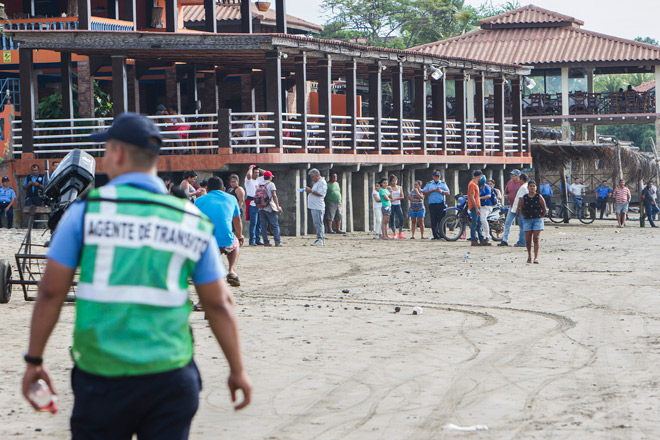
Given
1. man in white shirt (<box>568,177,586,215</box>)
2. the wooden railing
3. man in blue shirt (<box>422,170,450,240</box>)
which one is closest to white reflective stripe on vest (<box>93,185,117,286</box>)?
the wooden railing

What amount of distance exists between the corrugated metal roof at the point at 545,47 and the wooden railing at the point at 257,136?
36.8 ft

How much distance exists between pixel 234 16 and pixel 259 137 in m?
15.2

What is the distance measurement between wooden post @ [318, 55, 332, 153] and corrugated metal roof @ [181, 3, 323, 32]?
34.7ft

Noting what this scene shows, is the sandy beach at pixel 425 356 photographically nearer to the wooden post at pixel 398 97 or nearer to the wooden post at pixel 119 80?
the wooden post at pixel 119 80

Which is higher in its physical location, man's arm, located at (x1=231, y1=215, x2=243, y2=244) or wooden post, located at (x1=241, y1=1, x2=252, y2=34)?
wooden post, located at (x1=241, y1=1, x2=252, y2=34)

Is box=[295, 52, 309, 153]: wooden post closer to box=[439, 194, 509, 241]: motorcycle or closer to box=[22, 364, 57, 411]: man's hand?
box=[439, 194, 509, 241]: motorcycle

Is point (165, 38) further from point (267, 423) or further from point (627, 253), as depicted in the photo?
point (267, 423)

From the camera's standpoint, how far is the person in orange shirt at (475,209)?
20.8 meters

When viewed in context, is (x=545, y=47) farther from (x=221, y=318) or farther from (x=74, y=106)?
(x=221, y=318)

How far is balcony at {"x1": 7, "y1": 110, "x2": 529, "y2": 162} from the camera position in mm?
23281

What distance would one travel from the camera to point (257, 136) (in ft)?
76.9

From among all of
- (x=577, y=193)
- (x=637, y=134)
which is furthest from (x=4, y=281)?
(x=637, y=134)

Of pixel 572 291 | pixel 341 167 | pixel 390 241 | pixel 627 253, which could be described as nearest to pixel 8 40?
pixel 341 167

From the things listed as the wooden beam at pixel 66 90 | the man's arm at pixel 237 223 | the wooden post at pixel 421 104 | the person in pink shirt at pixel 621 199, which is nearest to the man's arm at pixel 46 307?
the man's arm at pixel 237 223
